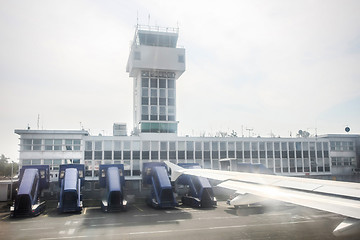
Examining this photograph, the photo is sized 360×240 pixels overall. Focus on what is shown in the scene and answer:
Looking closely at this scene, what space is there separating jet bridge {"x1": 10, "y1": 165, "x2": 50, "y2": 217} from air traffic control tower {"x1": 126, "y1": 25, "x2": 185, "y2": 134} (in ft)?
71.6

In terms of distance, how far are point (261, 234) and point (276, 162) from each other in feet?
133

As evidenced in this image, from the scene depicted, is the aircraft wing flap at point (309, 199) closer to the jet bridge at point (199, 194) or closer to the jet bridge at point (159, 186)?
the jet bridge at point (159, 186)

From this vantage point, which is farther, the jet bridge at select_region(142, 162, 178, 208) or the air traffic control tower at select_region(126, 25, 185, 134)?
the air traffic control tower at select_region(126, 25, 185, 134)

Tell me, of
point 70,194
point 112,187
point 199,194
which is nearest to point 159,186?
point 199,194

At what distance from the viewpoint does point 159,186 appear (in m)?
40.0

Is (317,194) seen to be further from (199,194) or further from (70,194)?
(70,194)

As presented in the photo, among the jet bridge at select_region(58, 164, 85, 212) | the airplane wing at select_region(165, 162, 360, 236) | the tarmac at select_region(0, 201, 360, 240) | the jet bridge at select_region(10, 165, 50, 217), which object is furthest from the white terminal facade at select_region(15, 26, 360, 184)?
the airplane wing at select_region(165, 162, 360, 236)

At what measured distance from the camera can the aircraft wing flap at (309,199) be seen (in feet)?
30.0

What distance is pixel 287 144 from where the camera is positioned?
63.4m

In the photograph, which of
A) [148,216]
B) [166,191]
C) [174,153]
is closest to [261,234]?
[148,216]

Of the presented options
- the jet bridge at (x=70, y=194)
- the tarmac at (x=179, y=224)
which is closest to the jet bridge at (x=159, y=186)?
the tarmac at (x=179, y=224)

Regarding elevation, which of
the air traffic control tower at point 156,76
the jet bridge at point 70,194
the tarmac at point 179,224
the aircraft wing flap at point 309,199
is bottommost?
the tarmac at point 179,224

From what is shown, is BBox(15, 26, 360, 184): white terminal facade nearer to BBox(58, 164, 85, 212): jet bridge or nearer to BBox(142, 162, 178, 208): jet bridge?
BBox(142, 162, 178, 208): jet bridge

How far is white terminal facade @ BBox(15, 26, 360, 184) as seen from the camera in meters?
54.4
